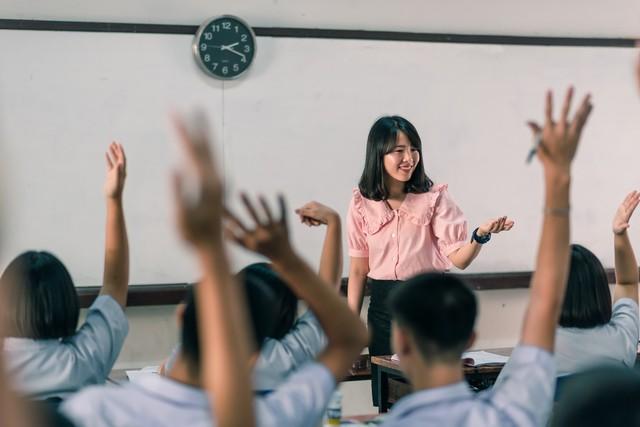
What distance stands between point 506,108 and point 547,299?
3.87 metres

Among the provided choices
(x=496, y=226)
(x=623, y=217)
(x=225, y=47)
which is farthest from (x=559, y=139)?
(x=225, y=47)

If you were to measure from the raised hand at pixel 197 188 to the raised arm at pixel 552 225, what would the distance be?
0.73 m

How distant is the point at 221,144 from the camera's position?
475cm

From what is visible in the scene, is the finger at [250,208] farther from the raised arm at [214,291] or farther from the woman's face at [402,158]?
the woman's face at [402,158]

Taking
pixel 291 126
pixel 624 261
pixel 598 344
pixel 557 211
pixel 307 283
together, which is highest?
pixel 291 126

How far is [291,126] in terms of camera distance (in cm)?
483

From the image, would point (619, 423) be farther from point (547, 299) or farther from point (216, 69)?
point (216, 69)

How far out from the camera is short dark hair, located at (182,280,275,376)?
1391 mm

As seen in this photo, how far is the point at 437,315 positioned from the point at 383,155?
2.41 metres

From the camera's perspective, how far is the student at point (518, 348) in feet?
4.67

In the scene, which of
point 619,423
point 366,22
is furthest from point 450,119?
point 619,423

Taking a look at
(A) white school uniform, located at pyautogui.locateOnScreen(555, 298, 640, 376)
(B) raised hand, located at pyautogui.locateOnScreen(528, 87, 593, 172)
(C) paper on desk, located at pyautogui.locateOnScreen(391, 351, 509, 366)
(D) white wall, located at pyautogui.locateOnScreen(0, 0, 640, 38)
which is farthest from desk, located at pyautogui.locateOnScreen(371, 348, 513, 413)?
(D) white wall, located at pyautogui.locateOnScreen(0, 0, 640, 38)

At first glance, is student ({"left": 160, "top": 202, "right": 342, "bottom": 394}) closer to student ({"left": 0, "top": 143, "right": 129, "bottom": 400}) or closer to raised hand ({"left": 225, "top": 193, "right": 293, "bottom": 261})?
student ({"left": 0, "top": 143, "right": 129, "bottom": 400})

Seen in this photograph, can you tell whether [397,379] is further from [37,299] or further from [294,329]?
[37,299]
